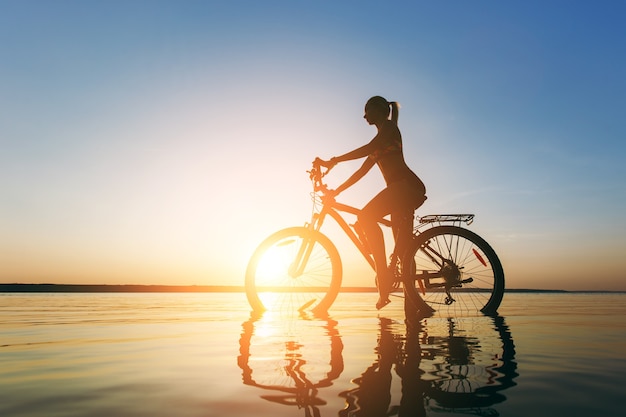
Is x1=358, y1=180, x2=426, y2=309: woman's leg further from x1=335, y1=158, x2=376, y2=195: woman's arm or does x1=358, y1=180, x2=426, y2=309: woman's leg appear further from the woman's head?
the woman's head

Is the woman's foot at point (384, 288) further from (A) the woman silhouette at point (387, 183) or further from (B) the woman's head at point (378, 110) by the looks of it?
(B) the woman's head at point (378, 110)

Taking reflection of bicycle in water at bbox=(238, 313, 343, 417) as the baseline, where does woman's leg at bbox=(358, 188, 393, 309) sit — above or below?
above

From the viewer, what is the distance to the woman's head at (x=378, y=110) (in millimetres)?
6855

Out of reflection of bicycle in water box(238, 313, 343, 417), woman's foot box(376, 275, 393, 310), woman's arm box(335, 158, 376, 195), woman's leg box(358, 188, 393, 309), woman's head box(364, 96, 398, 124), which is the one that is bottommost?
reflection of bicycle in water box(238, 313, 343, 417)

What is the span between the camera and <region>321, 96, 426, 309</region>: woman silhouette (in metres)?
6.62

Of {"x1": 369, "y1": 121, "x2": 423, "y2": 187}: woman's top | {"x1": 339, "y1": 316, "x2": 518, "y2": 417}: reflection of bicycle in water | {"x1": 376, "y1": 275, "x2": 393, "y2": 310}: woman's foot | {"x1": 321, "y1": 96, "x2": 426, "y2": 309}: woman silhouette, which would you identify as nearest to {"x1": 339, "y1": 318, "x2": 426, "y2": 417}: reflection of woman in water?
{"x1": 339, "y1": 316, "x2": 518, "y2": 417}: reflection of bicycle in water

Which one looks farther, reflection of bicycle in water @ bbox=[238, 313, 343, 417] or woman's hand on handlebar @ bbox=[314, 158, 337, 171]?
woman's hand on handlebar @ bbox=[314, 158, 337, 171]

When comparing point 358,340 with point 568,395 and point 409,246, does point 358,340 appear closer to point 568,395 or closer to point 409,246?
point 568,395

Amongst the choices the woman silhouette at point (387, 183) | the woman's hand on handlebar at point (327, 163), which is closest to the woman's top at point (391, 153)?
the woman silhouette at point (387, 183)

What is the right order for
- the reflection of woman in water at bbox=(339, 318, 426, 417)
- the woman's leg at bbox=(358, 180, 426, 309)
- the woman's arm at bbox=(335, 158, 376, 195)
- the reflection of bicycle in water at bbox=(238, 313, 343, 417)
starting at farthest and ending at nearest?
1. the woman's arm at bbox=(335, 158, 376, 195)
2. the woman's leg at bbox=(358, 180, 426, 309)
3. the reflection of bicycle in water at bbox=(238, 313, 343, 417)
4. the reflection of woman in water at bbox=(339, 318, 426, 417)

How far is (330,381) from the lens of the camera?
229 cm

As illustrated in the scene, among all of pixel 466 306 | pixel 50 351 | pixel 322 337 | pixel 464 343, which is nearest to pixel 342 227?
pixel 466 306

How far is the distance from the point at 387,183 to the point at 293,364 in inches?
174

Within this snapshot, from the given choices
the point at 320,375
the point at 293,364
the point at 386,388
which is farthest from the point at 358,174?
the point at 386,388
